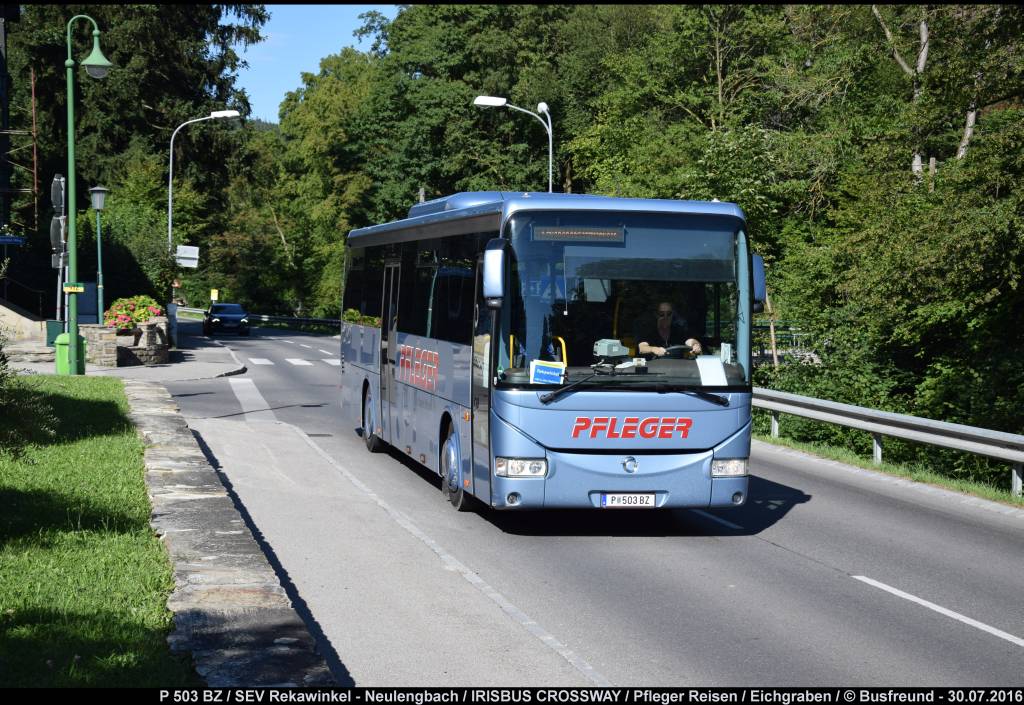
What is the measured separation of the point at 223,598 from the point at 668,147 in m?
39.7

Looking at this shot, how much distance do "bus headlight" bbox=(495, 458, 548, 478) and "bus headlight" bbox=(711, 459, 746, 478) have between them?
158 centimetres

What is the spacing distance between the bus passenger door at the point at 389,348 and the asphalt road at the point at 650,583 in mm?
643

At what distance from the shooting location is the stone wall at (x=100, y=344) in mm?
32594

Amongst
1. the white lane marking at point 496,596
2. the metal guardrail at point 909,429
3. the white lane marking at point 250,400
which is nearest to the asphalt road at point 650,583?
the white lane marking at point 496,596

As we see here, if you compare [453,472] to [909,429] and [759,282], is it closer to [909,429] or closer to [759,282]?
[759,282]

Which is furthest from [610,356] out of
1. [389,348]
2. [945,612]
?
[389,348]

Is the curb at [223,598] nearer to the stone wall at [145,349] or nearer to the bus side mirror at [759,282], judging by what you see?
the bus side mirror at [759,282]

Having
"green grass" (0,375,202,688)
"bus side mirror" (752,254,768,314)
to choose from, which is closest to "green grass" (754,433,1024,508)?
"bus side mirror" (752,254,768,314)

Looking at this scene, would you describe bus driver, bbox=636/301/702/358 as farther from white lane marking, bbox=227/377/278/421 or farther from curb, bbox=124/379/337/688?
white lane marking, bbox=227/377/278/421

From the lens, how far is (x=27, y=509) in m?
10.0

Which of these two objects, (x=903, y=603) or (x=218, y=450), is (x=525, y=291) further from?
(x=218, y=450)

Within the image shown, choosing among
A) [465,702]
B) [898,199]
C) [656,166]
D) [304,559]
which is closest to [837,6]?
[656,166]

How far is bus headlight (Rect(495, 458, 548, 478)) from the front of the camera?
10883 millimetres

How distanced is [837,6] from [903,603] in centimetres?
3244
